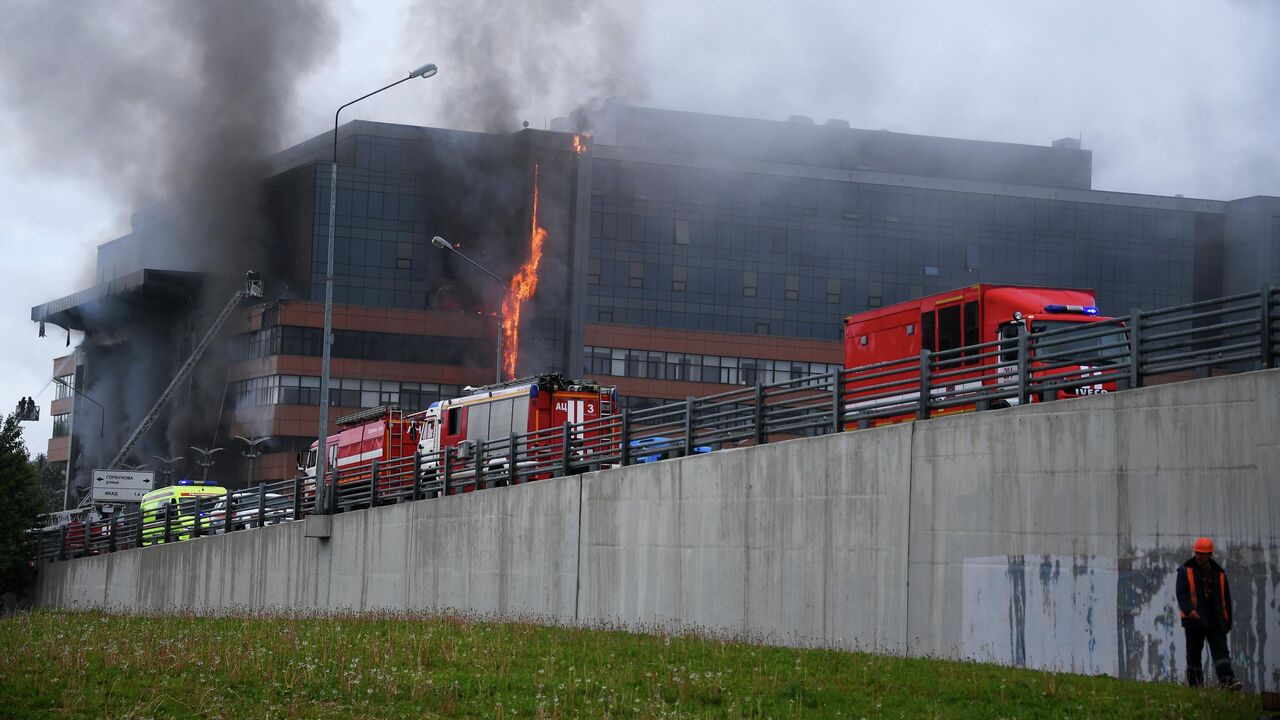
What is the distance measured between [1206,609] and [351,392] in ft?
248

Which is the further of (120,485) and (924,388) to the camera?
(120,485)

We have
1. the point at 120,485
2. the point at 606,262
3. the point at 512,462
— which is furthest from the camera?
the point at 606,262

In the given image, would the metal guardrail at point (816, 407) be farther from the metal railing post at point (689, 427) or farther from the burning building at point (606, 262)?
the burning building at point (606, 262)

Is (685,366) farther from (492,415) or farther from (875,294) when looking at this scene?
(492,415)

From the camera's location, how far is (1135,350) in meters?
14.9

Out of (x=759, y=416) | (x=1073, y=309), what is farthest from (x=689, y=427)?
(x=1073, y=309)

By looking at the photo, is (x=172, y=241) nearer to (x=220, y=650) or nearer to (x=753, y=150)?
(x=753, y=150)

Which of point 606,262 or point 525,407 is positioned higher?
point 606,262

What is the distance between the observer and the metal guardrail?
1491 cm

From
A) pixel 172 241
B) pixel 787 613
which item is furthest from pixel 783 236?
pixel 787 613

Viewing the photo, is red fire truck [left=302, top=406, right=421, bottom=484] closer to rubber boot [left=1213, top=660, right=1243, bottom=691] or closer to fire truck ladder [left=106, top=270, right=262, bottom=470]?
rubber boot [left=1213, top=660, right=1243, bottom=691]

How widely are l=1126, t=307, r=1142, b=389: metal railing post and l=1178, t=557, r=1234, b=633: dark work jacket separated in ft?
9.01

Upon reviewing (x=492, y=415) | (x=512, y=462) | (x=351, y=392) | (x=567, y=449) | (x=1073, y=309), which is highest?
(x=351, y=392)

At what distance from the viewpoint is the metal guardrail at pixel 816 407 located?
48.9 ft
